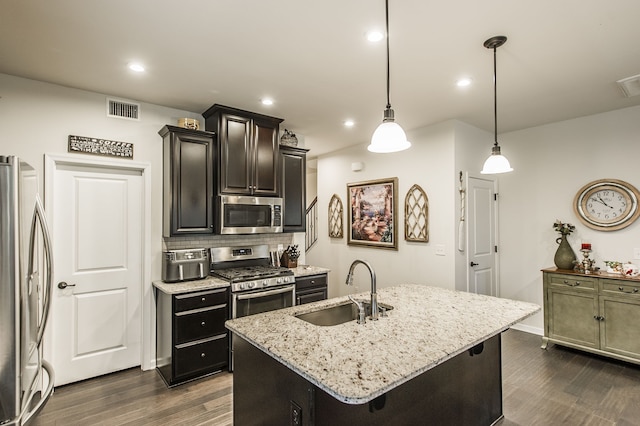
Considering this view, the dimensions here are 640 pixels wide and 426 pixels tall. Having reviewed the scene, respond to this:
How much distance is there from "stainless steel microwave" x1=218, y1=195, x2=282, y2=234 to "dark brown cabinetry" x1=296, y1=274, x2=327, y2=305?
0.68 m

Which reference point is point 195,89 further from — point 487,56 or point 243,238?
point 487,56

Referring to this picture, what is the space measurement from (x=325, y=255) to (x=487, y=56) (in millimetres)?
4217

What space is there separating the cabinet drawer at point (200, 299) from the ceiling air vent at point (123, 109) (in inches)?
73.9

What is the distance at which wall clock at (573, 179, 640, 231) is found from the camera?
3670 millimetres

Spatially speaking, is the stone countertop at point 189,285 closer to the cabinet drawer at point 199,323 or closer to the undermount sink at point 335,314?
the cabinet drawer at point 199,323

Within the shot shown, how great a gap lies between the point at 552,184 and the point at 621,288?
58.2 inches

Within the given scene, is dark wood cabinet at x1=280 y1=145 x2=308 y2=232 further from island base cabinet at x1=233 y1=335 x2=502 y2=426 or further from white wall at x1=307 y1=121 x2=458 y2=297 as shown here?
island base cabinet at x1=233 y1=335 x2=502 y2=426

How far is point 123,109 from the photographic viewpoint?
3301 mm

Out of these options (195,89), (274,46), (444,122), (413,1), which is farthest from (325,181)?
(413,1)

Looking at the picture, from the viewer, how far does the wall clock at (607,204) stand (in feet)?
12.0

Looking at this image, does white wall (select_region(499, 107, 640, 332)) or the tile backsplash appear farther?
white wall (select_region(499, 107, 640, 332))

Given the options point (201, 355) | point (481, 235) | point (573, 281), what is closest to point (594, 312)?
point (573, 281)

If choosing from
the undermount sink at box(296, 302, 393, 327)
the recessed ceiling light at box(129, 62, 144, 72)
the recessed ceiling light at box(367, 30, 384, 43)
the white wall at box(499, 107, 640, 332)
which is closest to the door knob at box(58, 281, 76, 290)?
the recessed ceiling light at box(129, 62, 144, 72)

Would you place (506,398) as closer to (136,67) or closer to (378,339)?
(378,339)
